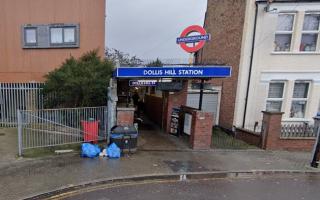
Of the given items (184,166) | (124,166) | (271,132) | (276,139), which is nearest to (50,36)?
(124,166)

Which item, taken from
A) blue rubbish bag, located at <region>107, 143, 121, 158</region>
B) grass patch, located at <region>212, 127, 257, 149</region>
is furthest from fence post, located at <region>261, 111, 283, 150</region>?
blue rubbish bag, located at <region>107, 143, 121, 158</region>

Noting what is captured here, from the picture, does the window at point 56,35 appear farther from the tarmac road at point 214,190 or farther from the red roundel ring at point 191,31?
the tarmac road at point 214,190

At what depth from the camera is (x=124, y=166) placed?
7199mm

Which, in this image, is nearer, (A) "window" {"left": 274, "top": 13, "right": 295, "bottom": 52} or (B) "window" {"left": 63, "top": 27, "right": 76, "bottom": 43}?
(A) "window" {"left": 274, "top": 13, "right": 295, "bottom": 52}

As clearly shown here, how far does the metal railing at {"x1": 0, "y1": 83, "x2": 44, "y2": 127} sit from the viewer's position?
12156 millimetres

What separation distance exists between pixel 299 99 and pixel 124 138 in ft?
30.1

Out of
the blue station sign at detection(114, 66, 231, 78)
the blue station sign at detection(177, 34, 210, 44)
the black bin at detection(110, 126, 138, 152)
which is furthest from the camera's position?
the blue station sign at detection(177, 34, 210, 44)

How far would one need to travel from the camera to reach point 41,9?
497 inches

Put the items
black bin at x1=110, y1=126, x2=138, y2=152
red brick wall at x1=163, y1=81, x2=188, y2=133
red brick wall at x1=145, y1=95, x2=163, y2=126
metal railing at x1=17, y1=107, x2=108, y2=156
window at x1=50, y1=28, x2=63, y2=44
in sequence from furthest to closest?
red brick wall at x1=145, y1=95, x2=163, y2=126 < window at x1=50, y1=28, x2=63, y2=44 < red brick wall at x1=163, y1=81, x2=188, y2=133 < black bin at x1=110, y1=126, x2=138, y2=152 < metal railing at x1=17, y1=107, x2=108, y2=156

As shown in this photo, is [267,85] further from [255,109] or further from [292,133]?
[292,133]

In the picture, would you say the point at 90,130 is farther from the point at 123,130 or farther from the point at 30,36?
the point at 30,36

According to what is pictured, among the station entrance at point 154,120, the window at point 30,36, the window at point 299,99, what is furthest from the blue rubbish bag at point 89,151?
the window at point 299,99

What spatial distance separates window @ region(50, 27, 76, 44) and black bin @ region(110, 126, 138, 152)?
22.8ft

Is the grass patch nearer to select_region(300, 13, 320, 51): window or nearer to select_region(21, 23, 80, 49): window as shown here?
select_region(300, 13, 320, 51): window
